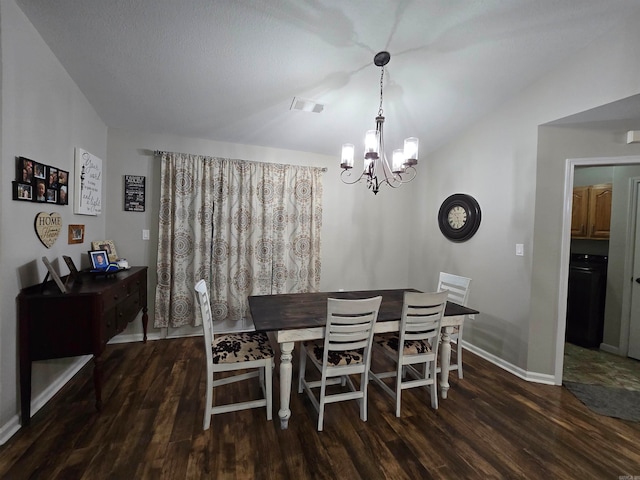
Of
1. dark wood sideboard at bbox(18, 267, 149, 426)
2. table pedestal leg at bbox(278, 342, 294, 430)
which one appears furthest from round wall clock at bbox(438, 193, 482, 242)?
dark wood sideboard at bbox(18, 267, 149, 426)

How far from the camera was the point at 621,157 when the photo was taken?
240cm

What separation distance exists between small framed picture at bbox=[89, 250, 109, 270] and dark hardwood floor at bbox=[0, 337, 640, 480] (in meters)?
1.00

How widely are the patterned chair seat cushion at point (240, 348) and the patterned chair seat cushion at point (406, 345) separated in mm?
963

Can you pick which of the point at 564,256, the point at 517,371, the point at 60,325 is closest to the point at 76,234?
the point at 60,325

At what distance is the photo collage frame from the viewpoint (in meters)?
1.76

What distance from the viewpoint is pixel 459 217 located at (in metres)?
3.43

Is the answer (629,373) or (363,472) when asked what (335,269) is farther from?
(629,373)

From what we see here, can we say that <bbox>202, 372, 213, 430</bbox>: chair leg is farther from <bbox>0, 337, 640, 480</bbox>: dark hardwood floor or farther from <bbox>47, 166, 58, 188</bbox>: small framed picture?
<bbox>47, 166, 58, 188</bbox>: small framed picture

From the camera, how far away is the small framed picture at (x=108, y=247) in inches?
109

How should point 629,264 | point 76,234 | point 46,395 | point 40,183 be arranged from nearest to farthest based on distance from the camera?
1. point 40,183
2. point 46,395
3. point 76,234
4. point 629,264

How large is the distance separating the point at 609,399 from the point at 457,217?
211cm

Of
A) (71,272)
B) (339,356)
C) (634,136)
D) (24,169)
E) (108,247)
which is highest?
(634,136)

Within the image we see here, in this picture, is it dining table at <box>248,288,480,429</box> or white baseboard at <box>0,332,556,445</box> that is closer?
white baseboard at <box>0,332,556,445</box>

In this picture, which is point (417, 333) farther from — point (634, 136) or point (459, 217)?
point (634, 136)
